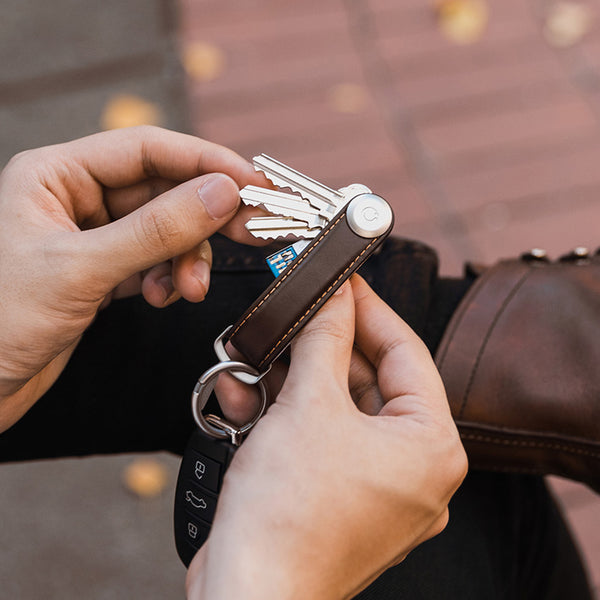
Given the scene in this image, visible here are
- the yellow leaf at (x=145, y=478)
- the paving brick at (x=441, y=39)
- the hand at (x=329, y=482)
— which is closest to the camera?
the hand at (x=329, y=482)

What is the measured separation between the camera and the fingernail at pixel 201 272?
3.25ft

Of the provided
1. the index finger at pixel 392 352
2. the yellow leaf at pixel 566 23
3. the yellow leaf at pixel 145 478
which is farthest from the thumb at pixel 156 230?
the yellow leaf at pixel 566 23

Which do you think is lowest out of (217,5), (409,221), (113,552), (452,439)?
(113,552)

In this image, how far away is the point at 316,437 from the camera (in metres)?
0.74

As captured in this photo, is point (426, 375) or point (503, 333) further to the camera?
point (503, 333)

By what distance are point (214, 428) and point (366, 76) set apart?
180 cm

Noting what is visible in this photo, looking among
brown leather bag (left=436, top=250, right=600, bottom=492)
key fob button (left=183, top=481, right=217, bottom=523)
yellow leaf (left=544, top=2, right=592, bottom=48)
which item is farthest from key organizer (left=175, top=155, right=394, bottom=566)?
yellow leaf (left=544, top=2, right=592, bottom=48)

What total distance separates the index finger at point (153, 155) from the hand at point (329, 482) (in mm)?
291

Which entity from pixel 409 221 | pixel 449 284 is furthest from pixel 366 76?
pixel 449 284

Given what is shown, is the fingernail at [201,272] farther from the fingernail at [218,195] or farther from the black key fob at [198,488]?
the black key fob at [198,488]

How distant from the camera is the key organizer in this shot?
2.85 feet

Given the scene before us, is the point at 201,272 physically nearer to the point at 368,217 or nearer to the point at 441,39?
the point at 368,217

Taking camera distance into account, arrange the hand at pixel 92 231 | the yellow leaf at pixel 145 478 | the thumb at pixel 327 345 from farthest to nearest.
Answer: the yellow leaf at pixel 145 478 < the hand at pixel 92 231 < the thumb at pixel 327 345

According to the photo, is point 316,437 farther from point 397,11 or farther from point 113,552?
point 397,11
